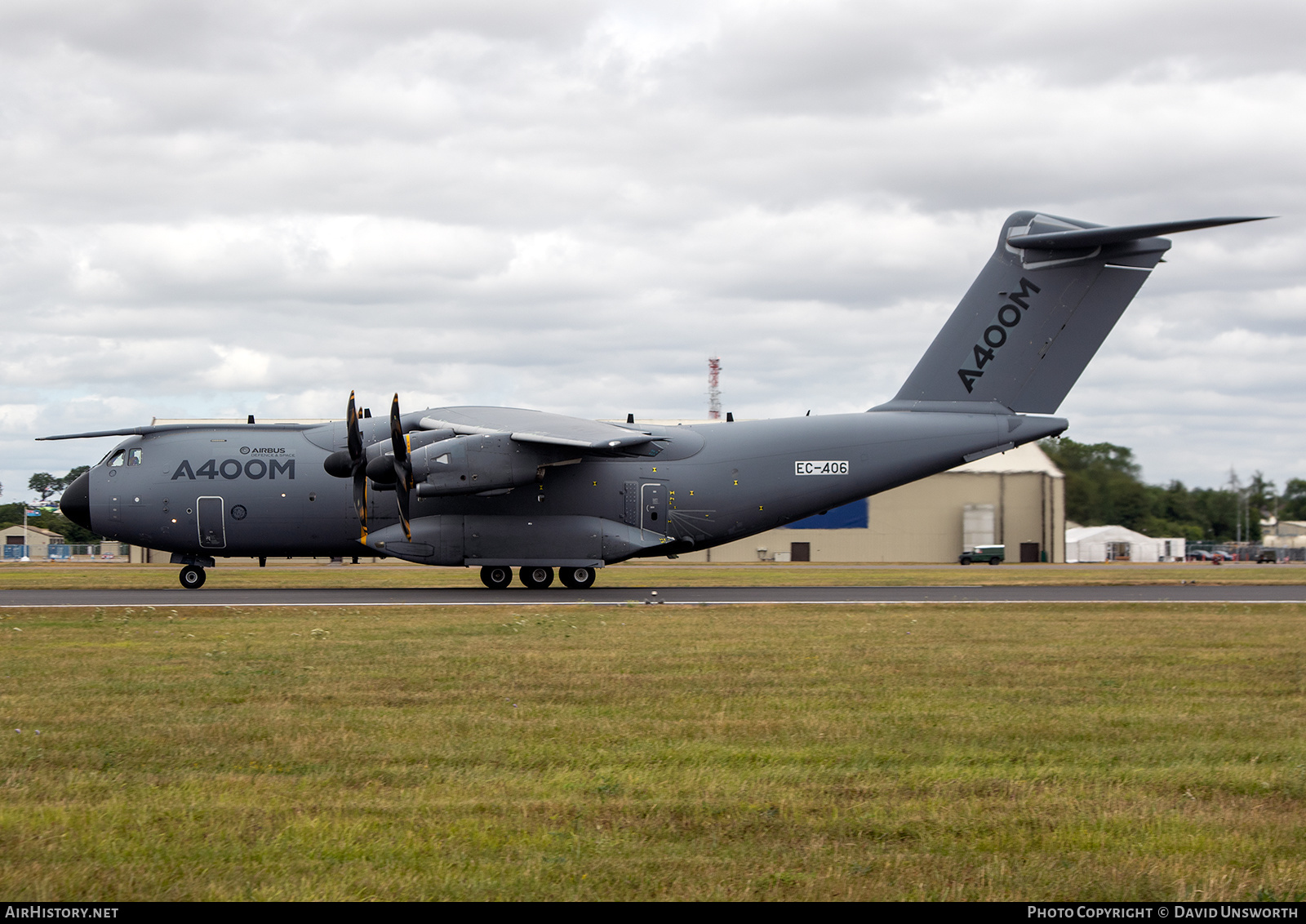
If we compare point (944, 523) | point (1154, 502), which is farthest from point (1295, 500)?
point (944, 523)

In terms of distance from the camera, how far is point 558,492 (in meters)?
29.8

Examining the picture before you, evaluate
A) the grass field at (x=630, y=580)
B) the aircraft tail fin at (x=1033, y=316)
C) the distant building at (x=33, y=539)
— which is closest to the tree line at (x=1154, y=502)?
the grass field at (x=630, y=580)

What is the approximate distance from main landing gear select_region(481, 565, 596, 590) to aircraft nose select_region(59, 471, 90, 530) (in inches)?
434

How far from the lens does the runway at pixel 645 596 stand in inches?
977

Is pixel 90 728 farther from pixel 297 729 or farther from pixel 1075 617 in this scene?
pixel 1075 617

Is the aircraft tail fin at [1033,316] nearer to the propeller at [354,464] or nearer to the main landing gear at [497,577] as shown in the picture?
the main landing gear at [497,577]

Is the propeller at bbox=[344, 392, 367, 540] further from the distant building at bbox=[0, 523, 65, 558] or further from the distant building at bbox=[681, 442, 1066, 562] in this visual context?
the distant building at bbox=[0, 523, 65, 558]

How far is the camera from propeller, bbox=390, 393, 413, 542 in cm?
2691

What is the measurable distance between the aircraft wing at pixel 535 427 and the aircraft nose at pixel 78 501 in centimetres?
964

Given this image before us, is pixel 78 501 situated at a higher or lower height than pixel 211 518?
higher

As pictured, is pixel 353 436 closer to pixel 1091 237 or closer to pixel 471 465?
pixel 471 465

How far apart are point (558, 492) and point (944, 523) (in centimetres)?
4876

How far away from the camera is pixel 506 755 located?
334 inches
